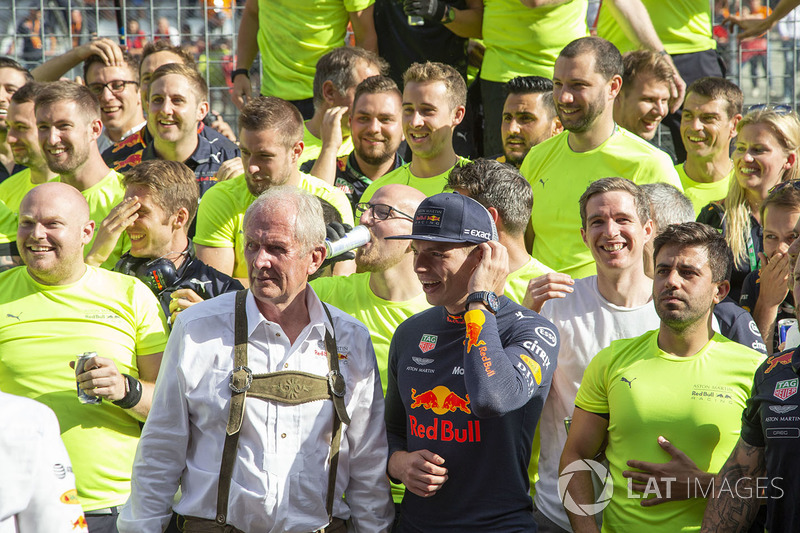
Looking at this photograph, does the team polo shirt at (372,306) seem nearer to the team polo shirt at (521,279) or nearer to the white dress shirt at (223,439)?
the team polo shirt at (521,279)

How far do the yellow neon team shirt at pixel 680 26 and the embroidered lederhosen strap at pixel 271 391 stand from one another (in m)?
4.93

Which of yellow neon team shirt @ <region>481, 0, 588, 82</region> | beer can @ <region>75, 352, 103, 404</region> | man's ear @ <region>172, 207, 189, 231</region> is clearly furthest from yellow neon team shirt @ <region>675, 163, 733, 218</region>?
beer can @ <region>75, 352, 103, 404</region>

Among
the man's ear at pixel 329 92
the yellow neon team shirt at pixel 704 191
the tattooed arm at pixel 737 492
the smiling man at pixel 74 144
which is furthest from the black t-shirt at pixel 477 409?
the man's ear at pixel 329 92

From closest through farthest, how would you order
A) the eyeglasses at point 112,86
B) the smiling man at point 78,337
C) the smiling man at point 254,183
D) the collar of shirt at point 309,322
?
the collar of shirt at point 309,322 < the smiling man at point 78,337 < the smiling man at point 254,183 < the eyeglasses at point 112,86

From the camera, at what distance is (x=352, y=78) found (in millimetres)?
6977

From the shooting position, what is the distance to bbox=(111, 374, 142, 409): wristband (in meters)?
4.23

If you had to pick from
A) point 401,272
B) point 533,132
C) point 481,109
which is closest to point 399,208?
point 401,272

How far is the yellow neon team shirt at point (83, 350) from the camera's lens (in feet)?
14.4

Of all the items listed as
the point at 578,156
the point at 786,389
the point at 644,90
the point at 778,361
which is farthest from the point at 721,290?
the point at 644,90

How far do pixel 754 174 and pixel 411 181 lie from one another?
2.11 metres

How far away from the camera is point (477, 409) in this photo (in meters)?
3.26

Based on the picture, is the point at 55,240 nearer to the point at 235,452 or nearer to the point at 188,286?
the point at 188,286

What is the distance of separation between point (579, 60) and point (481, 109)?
2012 mm

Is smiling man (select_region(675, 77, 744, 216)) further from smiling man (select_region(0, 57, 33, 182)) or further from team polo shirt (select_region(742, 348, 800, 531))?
smiling man (select_region(0, 57, 33, 182))
